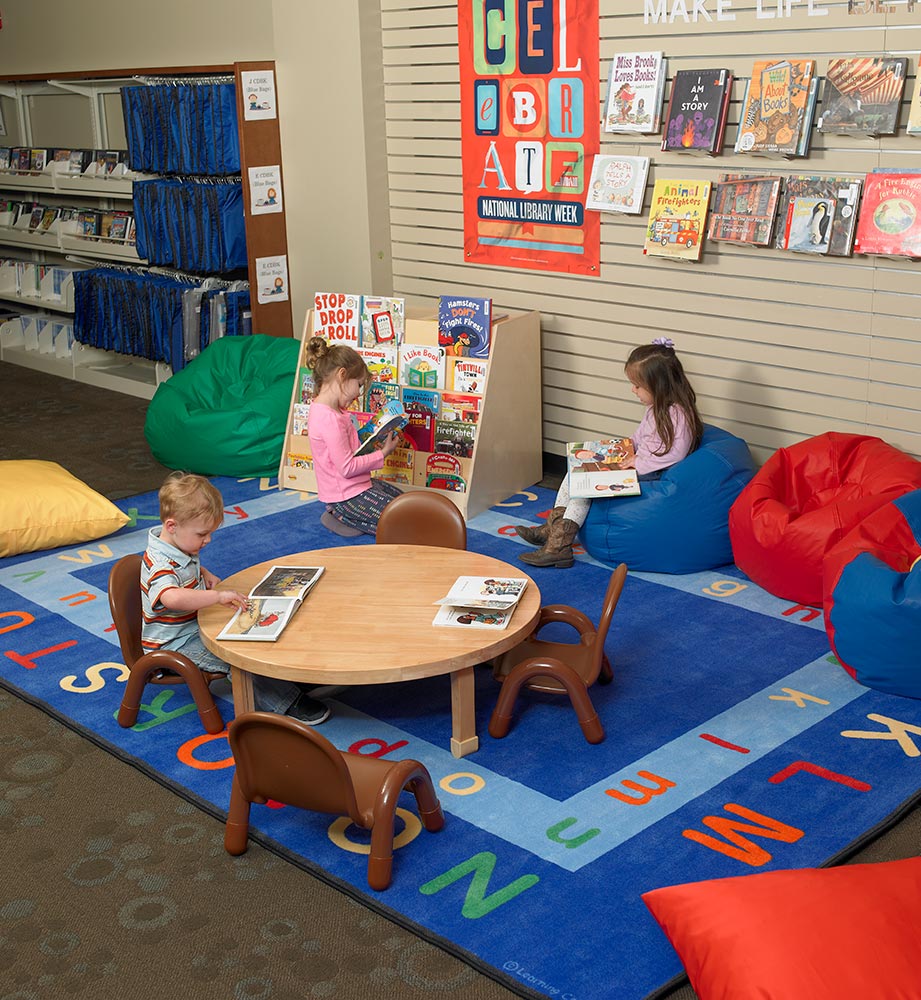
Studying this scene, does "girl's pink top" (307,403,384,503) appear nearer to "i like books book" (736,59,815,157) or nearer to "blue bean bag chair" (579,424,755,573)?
"blue bean bag chair" (579,424,755,573)

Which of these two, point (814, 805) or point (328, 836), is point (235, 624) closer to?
point (328, 836)

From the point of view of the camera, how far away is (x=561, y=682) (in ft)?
13.4

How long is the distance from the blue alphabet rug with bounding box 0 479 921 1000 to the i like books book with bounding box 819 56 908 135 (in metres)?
1.99

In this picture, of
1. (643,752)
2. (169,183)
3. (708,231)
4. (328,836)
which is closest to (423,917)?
(328,836)

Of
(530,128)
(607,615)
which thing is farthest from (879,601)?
(530,128)

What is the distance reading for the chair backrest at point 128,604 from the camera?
13.8ft

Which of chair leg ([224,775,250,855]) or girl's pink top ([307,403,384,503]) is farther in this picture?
girl's pink top ([307,403,384,503])

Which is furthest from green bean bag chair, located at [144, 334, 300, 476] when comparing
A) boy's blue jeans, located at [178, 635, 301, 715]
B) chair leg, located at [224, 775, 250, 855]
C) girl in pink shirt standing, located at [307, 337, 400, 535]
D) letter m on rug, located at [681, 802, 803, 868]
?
letter m on rug, located at [681, 802, 803, 868]

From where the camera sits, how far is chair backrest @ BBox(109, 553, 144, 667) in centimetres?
420

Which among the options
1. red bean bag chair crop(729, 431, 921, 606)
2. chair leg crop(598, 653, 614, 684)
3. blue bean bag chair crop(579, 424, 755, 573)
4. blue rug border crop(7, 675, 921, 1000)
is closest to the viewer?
blue rug border crop(7, 675, 921, 1000)

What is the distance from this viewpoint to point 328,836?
3.57 m

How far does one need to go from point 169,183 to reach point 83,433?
1.85 metres

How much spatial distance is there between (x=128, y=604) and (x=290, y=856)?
1.24 meters

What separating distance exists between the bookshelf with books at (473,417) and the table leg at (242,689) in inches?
96.4
